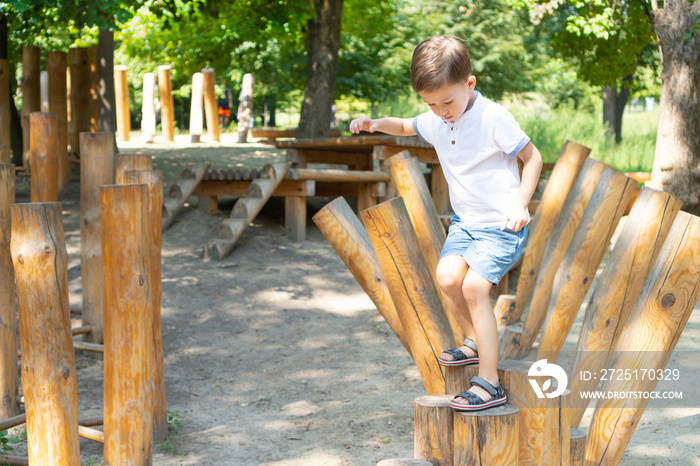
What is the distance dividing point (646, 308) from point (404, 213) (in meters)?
1.11

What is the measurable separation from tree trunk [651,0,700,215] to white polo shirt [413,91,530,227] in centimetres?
520

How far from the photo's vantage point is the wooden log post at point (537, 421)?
241 centimetres

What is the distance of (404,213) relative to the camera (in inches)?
114

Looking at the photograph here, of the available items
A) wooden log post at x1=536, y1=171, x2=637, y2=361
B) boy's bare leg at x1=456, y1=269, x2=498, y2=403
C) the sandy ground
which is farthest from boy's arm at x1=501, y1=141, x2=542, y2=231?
the sandy ground

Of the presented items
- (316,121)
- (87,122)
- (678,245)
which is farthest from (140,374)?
(316,121)

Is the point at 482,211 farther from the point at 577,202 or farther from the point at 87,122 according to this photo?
the point at 87,122

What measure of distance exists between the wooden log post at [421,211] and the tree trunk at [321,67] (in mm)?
7435

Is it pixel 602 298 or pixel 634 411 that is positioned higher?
pixel 602 298

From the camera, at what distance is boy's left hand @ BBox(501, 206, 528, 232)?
99.3 inches

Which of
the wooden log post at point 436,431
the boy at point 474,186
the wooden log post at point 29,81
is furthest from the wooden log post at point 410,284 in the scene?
the wooden log post at point 29,81

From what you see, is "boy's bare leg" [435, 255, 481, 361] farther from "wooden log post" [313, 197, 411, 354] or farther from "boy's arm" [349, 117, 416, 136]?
"boy's arm" [349, 117, 416, 136]

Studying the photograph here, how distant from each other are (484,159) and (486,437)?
1093mm

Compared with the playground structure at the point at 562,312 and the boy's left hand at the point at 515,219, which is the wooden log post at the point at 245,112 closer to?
the playground structure at the point at 562,312

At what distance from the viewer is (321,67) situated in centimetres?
1083
